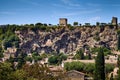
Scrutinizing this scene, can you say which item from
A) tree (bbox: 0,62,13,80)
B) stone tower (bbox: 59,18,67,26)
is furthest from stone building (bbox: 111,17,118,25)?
tree (bbox: 0,62,13,80)

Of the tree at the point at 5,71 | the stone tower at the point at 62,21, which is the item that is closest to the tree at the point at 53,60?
the stone tower at the point at 62,21

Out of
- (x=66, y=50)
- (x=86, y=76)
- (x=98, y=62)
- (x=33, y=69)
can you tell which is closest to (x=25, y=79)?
(x=33, y=69)

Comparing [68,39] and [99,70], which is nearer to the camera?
[99,70]

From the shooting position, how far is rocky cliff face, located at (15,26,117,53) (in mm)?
87688

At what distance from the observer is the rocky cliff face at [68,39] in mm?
87688

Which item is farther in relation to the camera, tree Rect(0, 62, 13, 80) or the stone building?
the stone building

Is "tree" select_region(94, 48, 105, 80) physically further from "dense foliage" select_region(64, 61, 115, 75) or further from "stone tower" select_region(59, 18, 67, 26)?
"stone tower" select_region(59, 18, 67, 26)

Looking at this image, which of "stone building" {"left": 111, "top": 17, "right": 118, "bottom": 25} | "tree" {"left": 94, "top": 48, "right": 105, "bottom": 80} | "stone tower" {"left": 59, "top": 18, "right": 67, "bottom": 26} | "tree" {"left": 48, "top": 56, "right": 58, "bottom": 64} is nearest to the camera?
"tree" {"left": 94, "top": 48, "right": 105, "bottom": 80}

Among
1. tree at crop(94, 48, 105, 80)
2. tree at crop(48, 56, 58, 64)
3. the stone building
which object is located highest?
the stone building

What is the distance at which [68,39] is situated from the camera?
8956 centimetres

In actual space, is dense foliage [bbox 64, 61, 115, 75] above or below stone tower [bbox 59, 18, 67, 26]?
below

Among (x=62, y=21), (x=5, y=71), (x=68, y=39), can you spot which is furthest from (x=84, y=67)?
(x=62, y=21)

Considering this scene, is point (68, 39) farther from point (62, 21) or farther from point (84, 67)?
point (84, 67)

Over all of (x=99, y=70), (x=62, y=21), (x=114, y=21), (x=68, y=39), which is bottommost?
(x=99, y=70)
